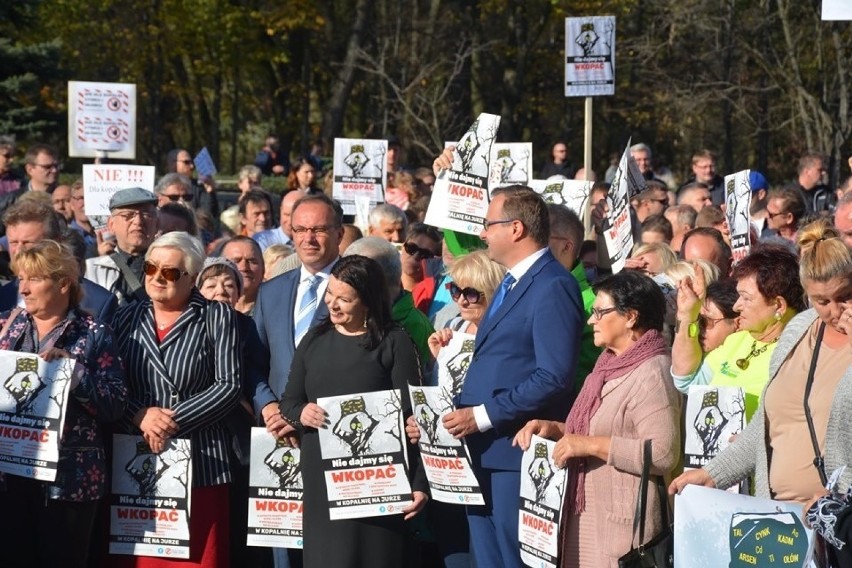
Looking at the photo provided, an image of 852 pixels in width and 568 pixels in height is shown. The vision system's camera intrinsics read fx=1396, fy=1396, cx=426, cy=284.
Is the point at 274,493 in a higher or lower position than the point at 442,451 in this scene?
lower

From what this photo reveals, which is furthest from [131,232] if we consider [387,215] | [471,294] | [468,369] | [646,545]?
[646,545]

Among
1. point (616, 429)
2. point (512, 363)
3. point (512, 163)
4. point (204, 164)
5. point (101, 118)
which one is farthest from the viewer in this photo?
point (204, 164)

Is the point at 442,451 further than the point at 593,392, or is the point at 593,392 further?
the point at 442,451

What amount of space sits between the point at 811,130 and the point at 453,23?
9.54m

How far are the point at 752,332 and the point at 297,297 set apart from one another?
2.33 m

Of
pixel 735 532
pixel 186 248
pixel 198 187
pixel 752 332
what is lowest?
pixel 735 532

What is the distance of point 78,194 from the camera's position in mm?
12320

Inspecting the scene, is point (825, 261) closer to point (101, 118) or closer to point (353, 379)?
point (353, 379)

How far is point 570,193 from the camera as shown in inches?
357

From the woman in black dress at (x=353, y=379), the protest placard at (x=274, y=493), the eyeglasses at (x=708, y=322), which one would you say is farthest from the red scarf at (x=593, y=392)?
the protest placard at (x=274, y=493)

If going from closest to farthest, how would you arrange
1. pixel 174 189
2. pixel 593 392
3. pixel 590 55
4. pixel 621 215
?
pixel 593 392
pixel 621 215
pixel 174 189
pixel 590 55

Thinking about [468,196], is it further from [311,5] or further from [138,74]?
[138,74]

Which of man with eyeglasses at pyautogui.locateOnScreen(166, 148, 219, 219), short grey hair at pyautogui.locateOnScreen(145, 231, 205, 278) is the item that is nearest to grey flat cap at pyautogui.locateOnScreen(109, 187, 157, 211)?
short grey hair at pyautogui.locateOnScreen(145, 231, 205, 278)

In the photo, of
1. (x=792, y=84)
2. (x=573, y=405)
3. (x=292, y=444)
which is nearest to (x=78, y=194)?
(x=292, y=444)
